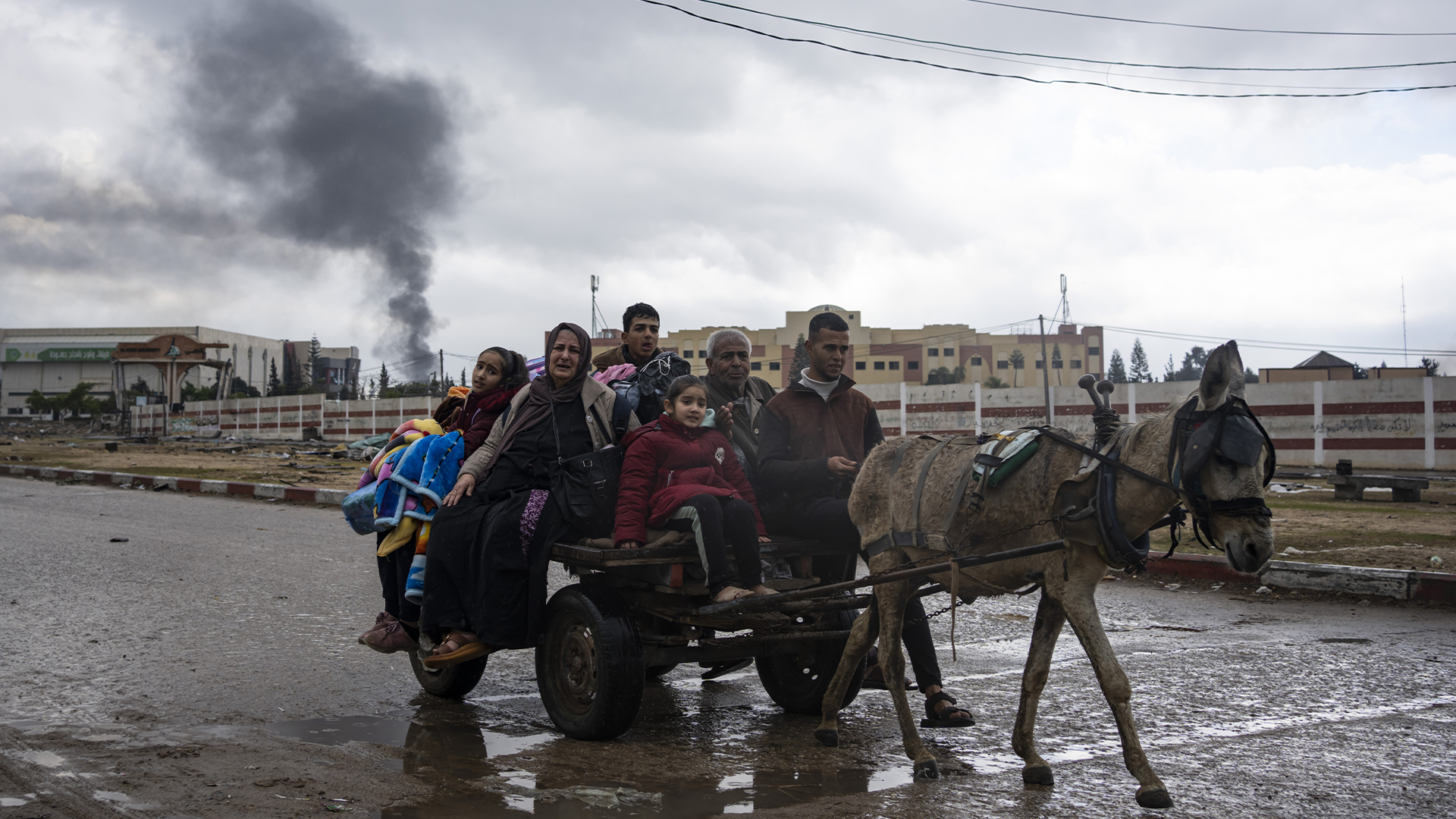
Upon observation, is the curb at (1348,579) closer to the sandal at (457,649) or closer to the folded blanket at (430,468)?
the sandal at (457,649)

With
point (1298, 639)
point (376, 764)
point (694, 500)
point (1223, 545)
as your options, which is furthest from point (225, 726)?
point (1298, 639)

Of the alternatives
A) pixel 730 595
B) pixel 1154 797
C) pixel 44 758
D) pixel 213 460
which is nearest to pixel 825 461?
pixel 730 595

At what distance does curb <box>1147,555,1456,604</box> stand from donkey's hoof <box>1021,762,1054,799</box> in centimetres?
439

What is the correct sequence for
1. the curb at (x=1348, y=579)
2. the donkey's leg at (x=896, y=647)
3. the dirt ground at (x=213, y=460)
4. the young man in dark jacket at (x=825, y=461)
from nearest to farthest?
1. the donkey's leg at (x=896, y=647)
2. the young man in dark jacket at (x=825, y=461)
3. the curb at (x=1348, y=579)
4. the dirt ground at (x=213, y=460)

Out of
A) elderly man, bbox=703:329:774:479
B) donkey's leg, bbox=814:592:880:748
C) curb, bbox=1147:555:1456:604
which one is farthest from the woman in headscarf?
curb, bbox=1147:555:1456:604

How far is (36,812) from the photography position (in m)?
3.28

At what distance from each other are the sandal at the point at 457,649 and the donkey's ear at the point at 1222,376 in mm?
3325

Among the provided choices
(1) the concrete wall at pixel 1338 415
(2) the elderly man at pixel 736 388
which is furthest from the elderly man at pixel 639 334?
(1) the concrete wall at pixel 1338 415

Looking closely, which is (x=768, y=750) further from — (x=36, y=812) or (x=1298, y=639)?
(x=1298, y=639)

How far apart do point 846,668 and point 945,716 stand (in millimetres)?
607

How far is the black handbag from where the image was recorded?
471 cm

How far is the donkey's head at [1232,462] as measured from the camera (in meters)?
3.28

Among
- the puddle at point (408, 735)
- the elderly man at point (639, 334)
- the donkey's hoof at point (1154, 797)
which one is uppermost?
the elderly man at point (639, 334)

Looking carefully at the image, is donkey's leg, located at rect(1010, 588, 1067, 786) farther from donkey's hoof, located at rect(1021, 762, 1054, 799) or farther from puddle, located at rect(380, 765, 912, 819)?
puddle, located at rect(380, 765, 912, 819)
